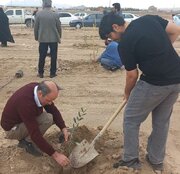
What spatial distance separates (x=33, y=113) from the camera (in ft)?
12.8

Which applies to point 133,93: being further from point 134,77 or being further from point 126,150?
point 126,150

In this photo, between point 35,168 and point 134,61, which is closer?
point 134,61

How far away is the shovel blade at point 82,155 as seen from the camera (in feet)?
14.0

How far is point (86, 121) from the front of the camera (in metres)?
5.88

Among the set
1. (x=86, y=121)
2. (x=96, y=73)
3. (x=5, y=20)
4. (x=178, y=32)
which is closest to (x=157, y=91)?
(x=178, y=32)

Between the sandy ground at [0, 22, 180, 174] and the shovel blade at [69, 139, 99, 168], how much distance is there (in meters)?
0.16

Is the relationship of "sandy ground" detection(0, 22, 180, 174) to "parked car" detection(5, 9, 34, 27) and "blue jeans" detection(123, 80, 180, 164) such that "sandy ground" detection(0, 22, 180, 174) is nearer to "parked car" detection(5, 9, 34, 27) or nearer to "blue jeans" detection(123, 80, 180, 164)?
"blue jeans" detection(123, 80, 180, 164)

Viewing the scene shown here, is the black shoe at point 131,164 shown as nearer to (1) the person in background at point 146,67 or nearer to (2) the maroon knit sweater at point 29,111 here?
(1) the person in background at point 146,67

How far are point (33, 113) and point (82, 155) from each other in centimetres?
77

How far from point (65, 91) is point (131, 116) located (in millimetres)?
3723

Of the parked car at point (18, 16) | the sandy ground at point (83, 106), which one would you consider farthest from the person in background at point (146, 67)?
the parked car at point (18, 16)

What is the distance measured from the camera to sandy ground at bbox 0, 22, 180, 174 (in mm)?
4418

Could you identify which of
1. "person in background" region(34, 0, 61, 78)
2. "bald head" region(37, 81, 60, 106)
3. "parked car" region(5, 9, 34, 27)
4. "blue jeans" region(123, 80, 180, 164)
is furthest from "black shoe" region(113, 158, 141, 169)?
"parked car" region(5, 9, 34, 27)

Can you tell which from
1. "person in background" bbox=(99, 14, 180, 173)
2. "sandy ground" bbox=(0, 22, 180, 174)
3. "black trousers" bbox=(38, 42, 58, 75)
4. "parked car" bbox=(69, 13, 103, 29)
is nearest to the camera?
"person in background" bbox=(99, 14, 180, 173)
